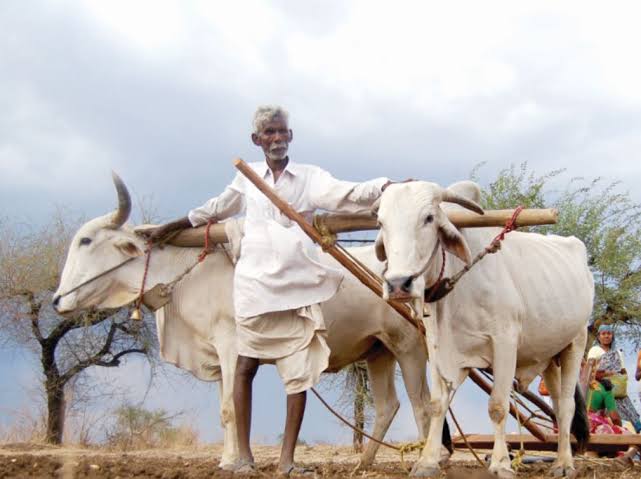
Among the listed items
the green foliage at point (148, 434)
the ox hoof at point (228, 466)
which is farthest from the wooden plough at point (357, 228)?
the green foliage at point (148, 434)

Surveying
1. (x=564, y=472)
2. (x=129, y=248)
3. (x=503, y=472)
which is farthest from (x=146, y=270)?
(x=564, y=472)

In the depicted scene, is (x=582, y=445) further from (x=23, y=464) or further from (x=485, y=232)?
(x=23, y=464)

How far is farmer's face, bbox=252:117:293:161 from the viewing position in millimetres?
5918

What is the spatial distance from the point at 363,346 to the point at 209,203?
5.60 ft

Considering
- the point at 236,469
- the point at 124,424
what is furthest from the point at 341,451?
the point at 236,469

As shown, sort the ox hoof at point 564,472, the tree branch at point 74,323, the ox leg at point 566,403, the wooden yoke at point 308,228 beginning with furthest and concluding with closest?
1. the tree branch at point 74,323
2. the ox leg at point 566,403
3. the ox hoof at point 564,472
4. the wooden yoke at point 308,228

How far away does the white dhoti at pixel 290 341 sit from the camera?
5559 millimetres

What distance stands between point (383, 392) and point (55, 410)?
10.6m

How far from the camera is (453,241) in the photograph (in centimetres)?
520

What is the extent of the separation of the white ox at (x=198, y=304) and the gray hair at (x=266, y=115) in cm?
137

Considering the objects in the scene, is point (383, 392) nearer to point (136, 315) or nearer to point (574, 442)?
point (574, 442)

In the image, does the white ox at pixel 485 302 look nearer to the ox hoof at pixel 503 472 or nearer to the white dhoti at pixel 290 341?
the ox hoof at pixel 503 472

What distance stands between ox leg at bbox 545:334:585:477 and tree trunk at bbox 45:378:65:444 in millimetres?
11184

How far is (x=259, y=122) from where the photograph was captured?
5.94 m
